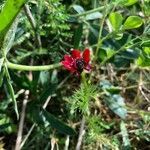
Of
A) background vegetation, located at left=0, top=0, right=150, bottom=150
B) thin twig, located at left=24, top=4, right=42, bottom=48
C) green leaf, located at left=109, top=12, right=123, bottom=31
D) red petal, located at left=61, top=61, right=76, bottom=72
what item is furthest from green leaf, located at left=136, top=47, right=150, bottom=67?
thin twig, located at left=24, top=4, right=42, bottom=48

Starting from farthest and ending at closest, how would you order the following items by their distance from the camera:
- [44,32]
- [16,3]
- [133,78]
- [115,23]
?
[133,78]
[44,32]
[115,23]
[16,3]

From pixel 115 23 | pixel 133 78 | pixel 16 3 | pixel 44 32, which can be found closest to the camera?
pixel 16 3

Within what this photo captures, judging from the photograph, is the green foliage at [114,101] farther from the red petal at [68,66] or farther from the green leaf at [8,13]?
the green leaf at [8,13]

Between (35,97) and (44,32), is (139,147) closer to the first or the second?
(35,97)

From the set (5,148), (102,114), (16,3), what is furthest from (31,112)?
(16,3)

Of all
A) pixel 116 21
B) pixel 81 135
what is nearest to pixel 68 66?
pixel 116 21

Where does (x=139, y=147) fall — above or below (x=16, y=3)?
below

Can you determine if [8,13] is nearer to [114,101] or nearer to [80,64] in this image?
[80,64]

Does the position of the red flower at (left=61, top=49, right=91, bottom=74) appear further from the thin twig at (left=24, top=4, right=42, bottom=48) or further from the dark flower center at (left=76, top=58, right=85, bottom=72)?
the thin twig at (left=24, top=4, right=42, bottom=48)
